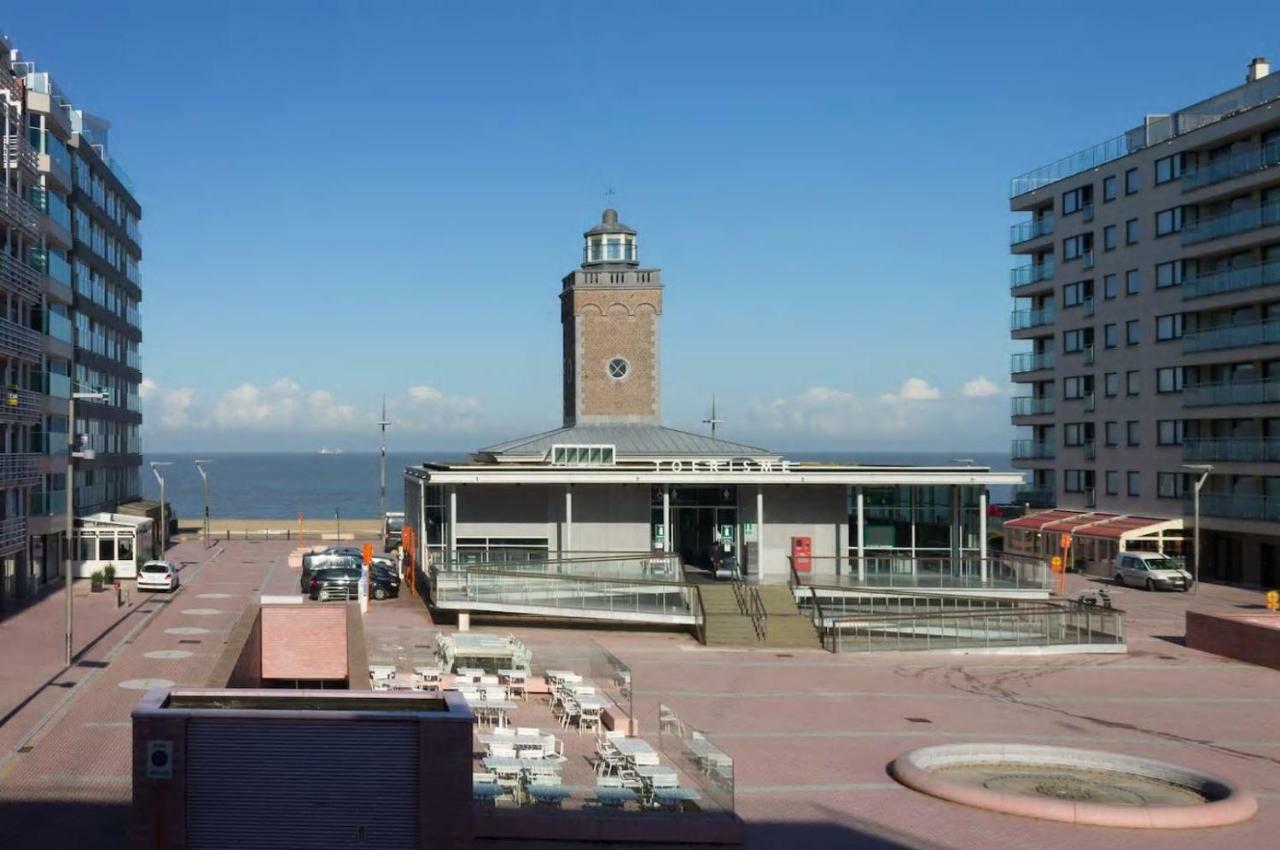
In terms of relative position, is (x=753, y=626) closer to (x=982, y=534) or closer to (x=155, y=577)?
(x=982, y=534)

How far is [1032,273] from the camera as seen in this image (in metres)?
76.7

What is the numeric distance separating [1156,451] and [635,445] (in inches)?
1063

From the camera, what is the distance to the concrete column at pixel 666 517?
45219mm

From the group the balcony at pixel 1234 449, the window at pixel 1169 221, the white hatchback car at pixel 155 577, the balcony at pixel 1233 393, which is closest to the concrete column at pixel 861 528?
the balcony at pixel 1234 449

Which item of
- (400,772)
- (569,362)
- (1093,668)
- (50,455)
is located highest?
(569,362)

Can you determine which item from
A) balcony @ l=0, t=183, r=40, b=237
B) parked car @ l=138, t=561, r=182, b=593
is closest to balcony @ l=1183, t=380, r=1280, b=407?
parked car @ l=138, t=561, r=182, b=593

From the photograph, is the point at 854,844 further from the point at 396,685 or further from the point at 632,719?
the point at 396,685

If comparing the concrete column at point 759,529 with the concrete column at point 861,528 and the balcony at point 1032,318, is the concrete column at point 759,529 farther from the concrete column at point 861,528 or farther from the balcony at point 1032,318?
the balcony at point 1032,318

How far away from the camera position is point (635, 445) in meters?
55.3

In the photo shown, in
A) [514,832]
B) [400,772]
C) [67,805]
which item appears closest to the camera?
[400,772]

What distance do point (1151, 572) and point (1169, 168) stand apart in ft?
65.5

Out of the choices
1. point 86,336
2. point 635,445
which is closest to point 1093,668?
point 635,445

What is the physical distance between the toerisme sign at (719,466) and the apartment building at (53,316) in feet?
69.7

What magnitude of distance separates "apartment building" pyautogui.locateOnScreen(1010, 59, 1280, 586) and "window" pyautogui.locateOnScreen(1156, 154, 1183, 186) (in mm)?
75
